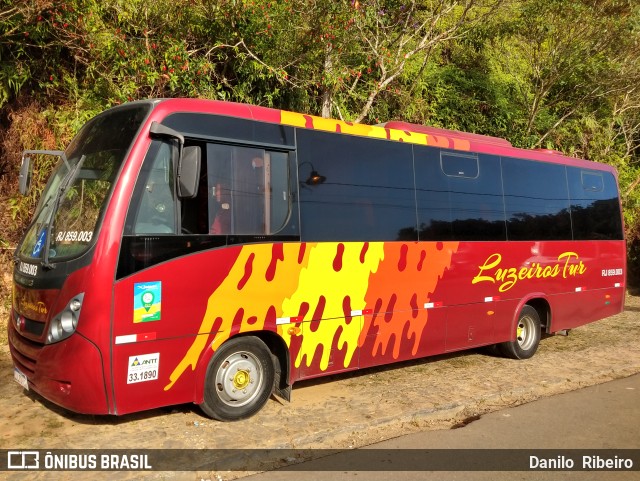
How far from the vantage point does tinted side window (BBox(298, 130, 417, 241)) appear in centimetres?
611

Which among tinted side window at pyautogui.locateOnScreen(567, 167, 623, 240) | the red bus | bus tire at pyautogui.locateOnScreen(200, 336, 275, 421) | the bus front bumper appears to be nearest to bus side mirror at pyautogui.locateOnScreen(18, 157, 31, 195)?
the red bus

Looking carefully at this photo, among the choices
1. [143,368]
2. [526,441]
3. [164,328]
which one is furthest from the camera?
[526,441]

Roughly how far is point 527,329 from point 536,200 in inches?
78.7

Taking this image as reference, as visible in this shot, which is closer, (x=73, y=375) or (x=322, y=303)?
(x=73, y=375)

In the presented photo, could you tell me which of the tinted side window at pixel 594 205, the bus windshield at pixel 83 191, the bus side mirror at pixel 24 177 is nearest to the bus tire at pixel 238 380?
the bus windshield at pixel 83 191

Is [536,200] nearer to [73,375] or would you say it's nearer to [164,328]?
[164,328]

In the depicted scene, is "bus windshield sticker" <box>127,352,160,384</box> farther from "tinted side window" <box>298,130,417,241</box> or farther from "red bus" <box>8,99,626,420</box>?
"tinted side window" <box>298,130,417,241</box>

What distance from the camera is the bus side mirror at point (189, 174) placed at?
16.2 ft

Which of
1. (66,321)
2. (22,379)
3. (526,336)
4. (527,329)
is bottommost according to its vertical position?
(526,336)

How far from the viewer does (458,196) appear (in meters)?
7.68

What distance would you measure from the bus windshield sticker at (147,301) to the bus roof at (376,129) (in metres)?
1.54

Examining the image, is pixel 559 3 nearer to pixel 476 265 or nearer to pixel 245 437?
pixel 476 265

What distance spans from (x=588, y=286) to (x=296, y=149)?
6.30 m

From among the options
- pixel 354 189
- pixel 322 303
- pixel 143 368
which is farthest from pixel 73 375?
pixel 354 189
